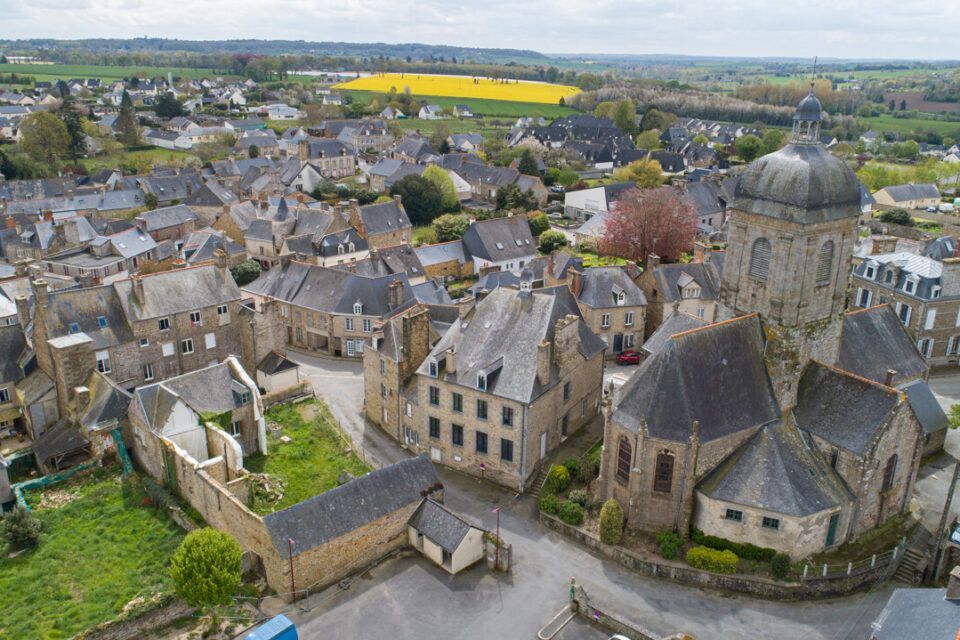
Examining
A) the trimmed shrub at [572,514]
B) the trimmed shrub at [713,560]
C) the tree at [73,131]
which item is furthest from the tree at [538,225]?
the tree at [73,131]

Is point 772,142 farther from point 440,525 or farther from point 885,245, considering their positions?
point 440,525

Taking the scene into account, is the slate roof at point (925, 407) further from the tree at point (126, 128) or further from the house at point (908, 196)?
the tree at point (126, 128)

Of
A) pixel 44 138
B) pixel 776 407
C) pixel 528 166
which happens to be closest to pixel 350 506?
pixel 776 407

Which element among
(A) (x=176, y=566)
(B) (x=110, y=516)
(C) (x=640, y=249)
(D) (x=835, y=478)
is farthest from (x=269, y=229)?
(D) (x=835, y=478)

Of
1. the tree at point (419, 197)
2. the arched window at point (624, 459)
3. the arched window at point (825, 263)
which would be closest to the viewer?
the arched window at point (825, 263)

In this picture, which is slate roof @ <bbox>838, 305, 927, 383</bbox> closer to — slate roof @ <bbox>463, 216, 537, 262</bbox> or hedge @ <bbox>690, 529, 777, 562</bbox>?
hedge @ <bbox>690, 529, 777, 562</bbox>

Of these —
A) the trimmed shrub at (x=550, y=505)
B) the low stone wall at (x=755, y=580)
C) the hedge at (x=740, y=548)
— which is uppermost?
the hedge at (x=740, y=548)
